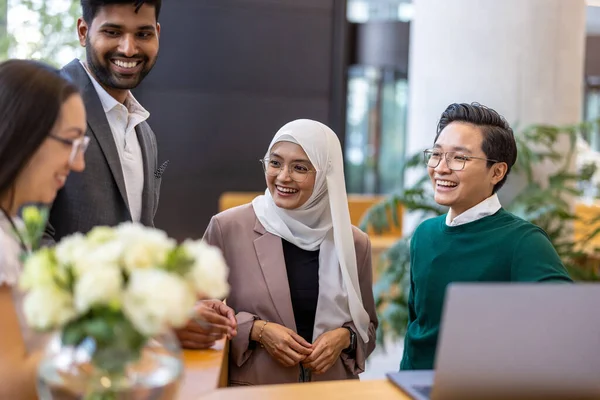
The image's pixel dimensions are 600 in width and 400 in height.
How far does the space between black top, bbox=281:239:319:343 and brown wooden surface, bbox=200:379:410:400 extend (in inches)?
29.6

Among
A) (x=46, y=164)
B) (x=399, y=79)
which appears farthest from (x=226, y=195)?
(x=46, y=164)

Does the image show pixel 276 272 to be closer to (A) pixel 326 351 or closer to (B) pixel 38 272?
(A) pixel 326 351

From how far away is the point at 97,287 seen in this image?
3.81 feet

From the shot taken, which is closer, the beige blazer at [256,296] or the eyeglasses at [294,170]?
the beige blazer at [256,296]

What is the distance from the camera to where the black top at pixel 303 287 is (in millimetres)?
2621

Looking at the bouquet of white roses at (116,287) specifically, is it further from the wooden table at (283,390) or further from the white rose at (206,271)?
the wooden table at (283,390)

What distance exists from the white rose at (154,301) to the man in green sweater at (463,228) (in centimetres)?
141

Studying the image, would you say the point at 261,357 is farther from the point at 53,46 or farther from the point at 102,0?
the point at 53,46

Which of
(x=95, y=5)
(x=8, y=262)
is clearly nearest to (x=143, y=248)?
(x=8, y=262)

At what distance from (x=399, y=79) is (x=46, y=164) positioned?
417 inches

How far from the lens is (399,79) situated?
1180cm

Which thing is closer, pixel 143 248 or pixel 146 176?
pixel 143 248

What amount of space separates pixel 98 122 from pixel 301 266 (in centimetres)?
86

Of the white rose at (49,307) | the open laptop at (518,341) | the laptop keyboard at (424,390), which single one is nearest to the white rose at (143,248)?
the white rose at (49,307)
